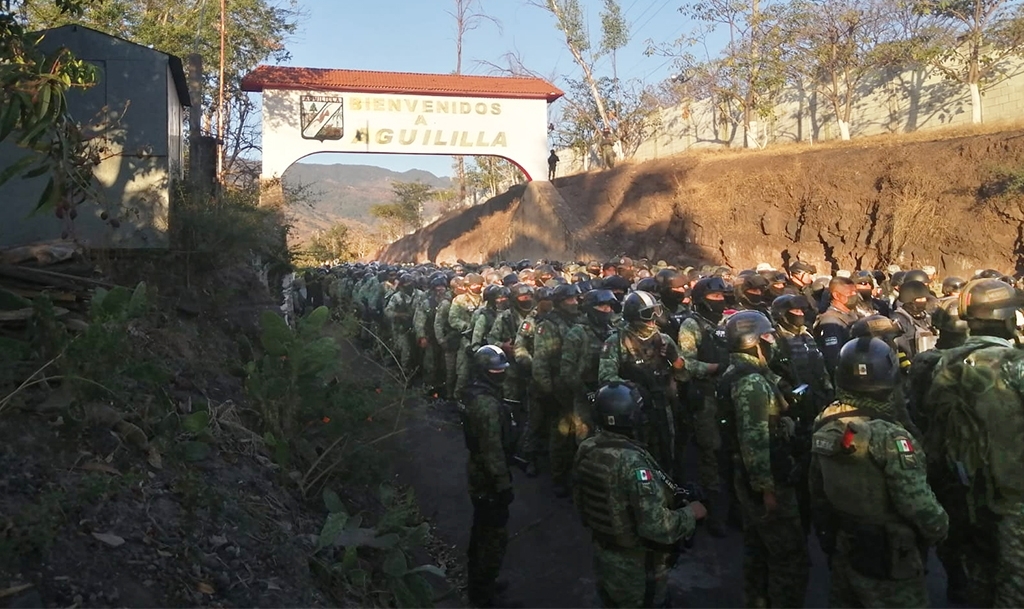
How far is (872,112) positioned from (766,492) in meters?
28.2

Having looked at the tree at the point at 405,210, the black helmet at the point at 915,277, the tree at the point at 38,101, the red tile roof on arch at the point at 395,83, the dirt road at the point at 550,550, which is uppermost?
the red tile roof on arch at the point at 395,83

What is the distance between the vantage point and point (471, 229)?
3822 centimetres

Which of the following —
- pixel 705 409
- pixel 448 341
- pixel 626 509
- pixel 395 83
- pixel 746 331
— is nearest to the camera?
pixel 626 509

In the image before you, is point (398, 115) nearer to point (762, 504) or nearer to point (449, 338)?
point (449, 338)

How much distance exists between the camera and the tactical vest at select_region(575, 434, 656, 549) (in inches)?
163

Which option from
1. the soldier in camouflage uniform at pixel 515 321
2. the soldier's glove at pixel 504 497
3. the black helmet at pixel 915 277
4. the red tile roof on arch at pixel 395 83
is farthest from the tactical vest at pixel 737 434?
the red tile roof on arch at pixel 395 83

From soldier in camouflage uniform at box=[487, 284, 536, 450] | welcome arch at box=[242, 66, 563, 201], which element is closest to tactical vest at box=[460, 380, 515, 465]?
soldier in camouflage uniform at box=[487, 284, 536, 450]

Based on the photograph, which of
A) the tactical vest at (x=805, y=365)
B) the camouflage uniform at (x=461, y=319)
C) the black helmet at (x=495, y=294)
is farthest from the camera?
the camouflage uniform at (x=461, y=319)

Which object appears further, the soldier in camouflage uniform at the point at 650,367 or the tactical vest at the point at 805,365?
the soldier in camouflage uniform at the point at 650,367

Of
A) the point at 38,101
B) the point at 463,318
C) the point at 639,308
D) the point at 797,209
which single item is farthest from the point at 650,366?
the point at 797,209

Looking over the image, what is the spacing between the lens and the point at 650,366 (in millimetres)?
7047

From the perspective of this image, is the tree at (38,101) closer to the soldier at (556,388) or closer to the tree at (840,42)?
the soldier at (556,388)

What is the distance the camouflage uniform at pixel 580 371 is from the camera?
7.91m

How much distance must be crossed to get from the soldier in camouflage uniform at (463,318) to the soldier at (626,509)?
22.4ft
